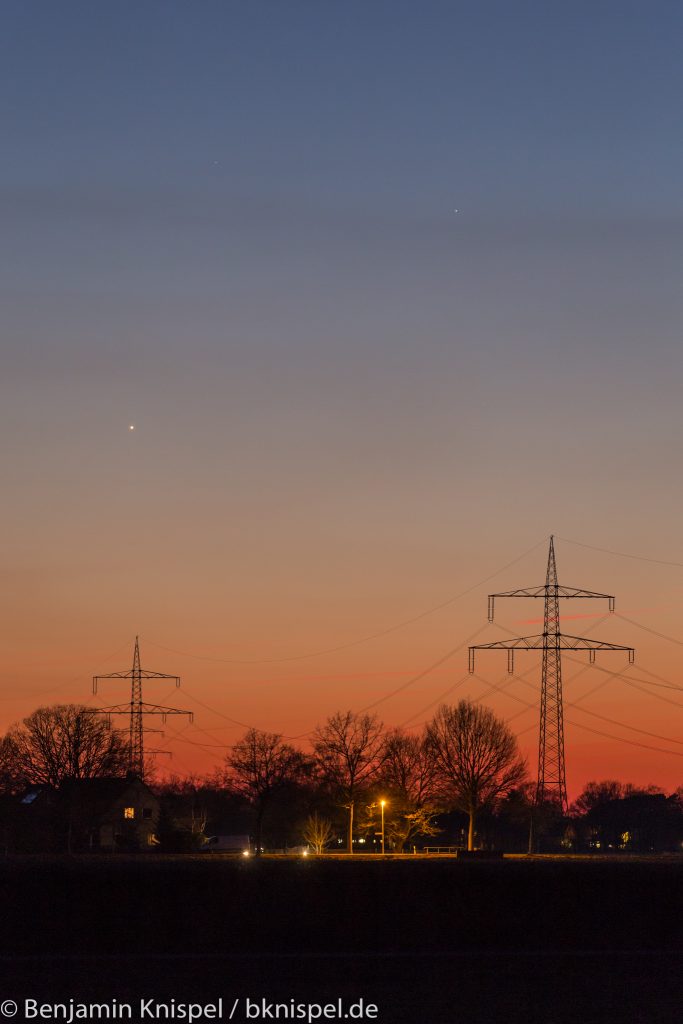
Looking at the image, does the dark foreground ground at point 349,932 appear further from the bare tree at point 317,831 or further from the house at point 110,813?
the bare tree at point 317,831

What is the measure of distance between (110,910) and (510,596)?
54790 mm

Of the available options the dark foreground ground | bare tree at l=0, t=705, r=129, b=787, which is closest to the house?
bare tree at l=0, t=705, r=129, b=787

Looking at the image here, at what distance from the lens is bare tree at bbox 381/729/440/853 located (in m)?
161

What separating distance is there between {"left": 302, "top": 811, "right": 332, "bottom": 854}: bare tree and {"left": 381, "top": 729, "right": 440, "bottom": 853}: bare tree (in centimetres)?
1036

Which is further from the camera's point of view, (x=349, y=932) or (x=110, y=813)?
(x=110, y=813)

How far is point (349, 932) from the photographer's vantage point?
46719mm

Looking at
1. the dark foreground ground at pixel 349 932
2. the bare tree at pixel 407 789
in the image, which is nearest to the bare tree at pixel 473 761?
the bare tree at pixel 407 789

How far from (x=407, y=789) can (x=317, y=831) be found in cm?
1707

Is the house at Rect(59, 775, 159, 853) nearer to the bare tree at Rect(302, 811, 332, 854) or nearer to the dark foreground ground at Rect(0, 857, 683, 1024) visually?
the bare tree at Rect(302, 811, 332, 854)

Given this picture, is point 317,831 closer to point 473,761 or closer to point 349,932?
point 473,761

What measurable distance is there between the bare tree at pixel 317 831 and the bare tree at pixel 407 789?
10365 millimetres

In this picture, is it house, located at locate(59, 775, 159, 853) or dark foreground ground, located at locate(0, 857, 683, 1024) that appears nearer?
dark foreground ground, located at locate(0, 857, 683, 1024)

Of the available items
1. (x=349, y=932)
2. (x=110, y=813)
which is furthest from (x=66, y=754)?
(x=349, y=932)

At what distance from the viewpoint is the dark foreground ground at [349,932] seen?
36094 mm
